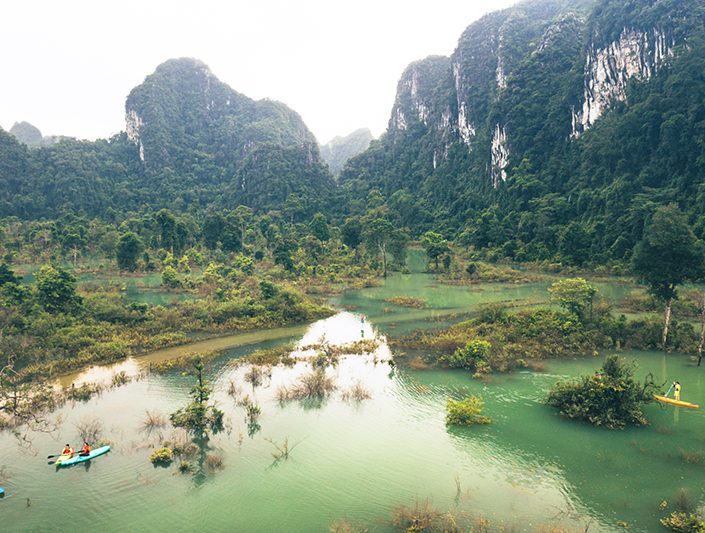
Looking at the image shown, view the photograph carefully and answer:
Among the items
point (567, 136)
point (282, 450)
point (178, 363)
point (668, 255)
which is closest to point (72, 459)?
point (282, 450)

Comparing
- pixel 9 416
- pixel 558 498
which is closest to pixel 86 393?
pixel 9 416

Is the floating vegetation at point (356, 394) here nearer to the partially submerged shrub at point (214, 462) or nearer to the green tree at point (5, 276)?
the partially submerged shrub at point (214, 462)

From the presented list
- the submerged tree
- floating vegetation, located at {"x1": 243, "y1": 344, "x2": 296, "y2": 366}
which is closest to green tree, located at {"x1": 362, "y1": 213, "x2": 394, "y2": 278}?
floating vegetation, located at {"x1": 243, "y1": 344, "x2": 296, "y2": 366}

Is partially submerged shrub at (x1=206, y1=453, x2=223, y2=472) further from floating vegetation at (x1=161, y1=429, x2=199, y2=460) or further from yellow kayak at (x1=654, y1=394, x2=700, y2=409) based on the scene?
yellow kayak at (x1=654, y1=394, x2=700, y2=409)

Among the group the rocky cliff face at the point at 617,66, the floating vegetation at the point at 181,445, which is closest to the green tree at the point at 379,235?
the floating vegetation at the point at 181,445

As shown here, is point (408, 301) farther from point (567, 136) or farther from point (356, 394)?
point (567, 136)
